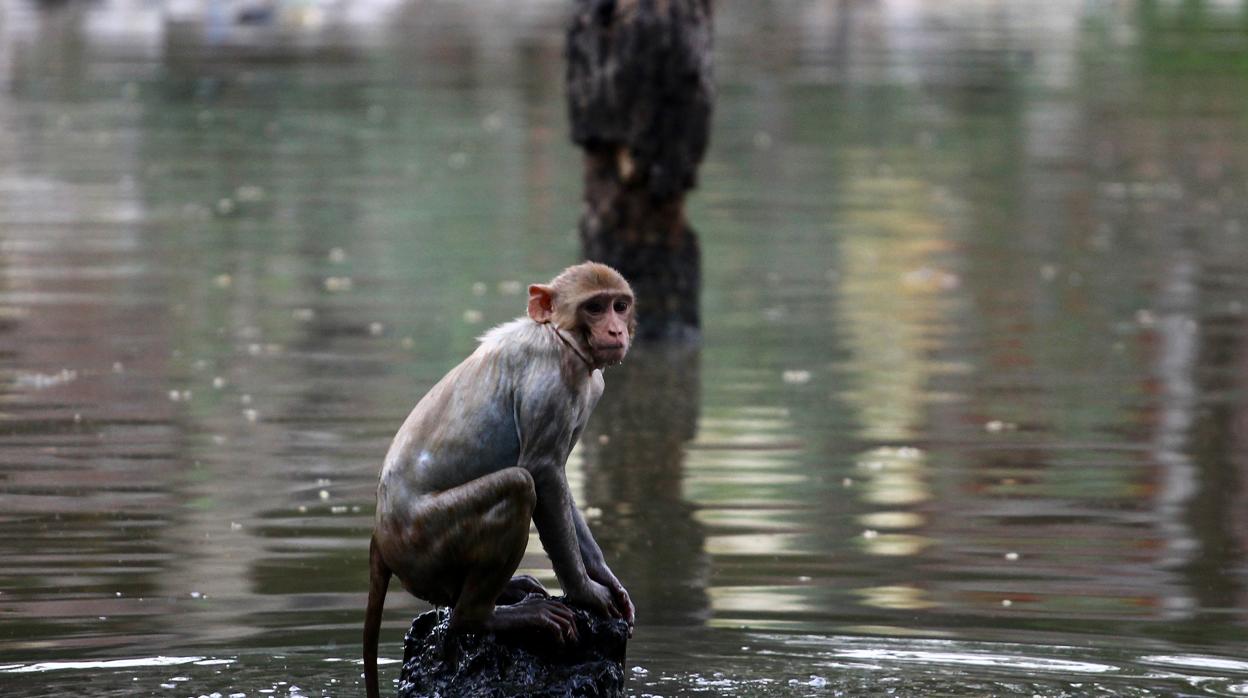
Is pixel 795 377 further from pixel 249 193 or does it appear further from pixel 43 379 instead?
pixel 249 193

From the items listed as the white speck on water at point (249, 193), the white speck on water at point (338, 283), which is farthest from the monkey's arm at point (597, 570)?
the white speck on water at point (249, 193)

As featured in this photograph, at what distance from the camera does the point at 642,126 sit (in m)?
11.5

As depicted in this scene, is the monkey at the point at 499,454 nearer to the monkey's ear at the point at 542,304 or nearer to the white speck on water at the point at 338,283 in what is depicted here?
the monkey's ear at the point at 542,304

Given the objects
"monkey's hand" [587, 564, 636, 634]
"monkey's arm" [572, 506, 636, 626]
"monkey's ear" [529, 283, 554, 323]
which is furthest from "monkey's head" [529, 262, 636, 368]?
"monkey's hand" [587, 564, 636, 634]

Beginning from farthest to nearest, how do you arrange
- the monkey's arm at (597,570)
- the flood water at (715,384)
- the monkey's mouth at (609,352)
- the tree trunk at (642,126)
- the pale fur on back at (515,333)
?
the tree trunk at (642,126), the flood water at (715,384), the monkey's arm at (597,570), the pale fur on back at (515,333), the monkey's mouth at (609,352)

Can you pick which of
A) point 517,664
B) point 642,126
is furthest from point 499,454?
point 642,126

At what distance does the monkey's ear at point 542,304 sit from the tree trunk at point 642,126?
572 cm

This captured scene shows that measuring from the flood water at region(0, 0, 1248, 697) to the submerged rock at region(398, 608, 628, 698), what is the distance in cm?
35

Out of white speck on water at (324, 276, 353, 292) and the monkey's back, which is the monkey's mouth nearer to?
the monkey's back

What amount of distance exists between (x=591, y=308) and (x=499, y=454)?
1.40 feet

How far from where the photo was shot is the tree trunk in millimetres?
11328

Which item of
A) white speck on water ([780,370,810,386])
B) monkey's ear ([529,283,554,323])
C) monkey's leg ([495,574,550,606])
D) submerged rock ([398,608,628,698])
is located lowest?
white speck on water ([780,370,810,386])

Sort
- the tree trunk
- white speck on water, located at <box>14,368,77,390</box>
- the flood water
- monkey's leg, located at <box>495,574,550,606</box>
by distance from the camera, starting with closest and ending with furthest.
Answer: monkey's leg, located at <box>495,574,550,606</box> < the flood water < white speck on water, located at <box>14,368,77,390</box> < the tree trunk

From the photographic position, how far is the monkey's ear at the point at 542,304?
5707 millimetres
